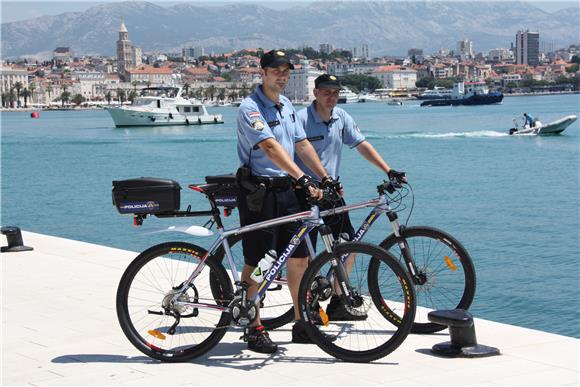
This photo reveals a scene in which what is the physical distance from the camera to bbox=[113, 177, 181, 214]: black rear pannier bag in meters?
5.35

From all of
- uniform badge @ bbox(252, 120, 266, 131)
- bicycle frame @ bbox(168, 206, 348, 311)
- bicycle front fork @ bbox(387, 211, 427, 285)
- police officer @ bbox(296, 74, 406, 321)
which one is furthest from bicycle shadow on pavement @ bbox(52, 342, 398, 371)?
uniform badge @ bbox(252, 120, 266, 131)

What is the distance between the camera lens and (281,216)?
5379 millimetres

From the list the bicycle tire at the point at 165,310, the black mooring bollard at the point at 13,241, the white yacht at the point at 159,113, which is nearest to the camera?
the bicycle tire at the point at 165,310

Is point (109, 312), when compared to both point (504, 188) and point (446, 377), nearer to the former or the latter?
point (446, 377)

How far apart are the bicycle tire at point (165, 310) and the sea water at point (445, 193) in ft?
22.5

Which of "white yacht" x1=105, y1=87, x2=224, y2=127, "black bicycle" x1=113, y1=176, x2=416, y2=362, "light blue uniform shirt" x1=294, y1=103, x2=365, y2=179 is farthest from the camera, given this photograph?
"white yacht" x1=105, y1=87, x2=224, y2=127

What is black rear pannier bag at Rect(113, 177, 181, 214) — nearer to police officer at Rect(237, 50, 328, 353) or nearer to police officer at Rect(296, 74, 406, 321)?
police officer at Rect(237, 50, 328, 353)

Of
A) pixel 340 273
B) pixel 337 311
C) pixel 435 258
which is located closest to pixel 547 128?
pixel 435 258

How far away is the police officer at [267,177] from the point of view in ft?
17.3

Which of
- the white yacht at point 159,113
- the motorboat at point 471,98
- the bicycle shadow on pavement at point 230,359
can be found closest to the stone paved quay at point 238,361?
the bicycle shadow on pavement at point 230,359

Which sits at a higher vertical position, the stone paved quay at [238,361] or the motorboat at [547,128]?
the stone paved quay at [238,361]

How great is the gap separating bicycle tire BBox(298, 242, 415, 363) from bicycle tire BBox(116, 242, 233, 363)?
46 cm

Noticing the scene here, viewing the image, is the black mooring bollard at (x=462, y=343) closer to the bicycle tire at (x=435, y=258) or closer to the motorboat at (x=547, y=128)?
the bicycle tire at (x=435, y=258)

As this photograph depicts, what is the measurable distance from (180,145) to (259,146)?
57.8 m
